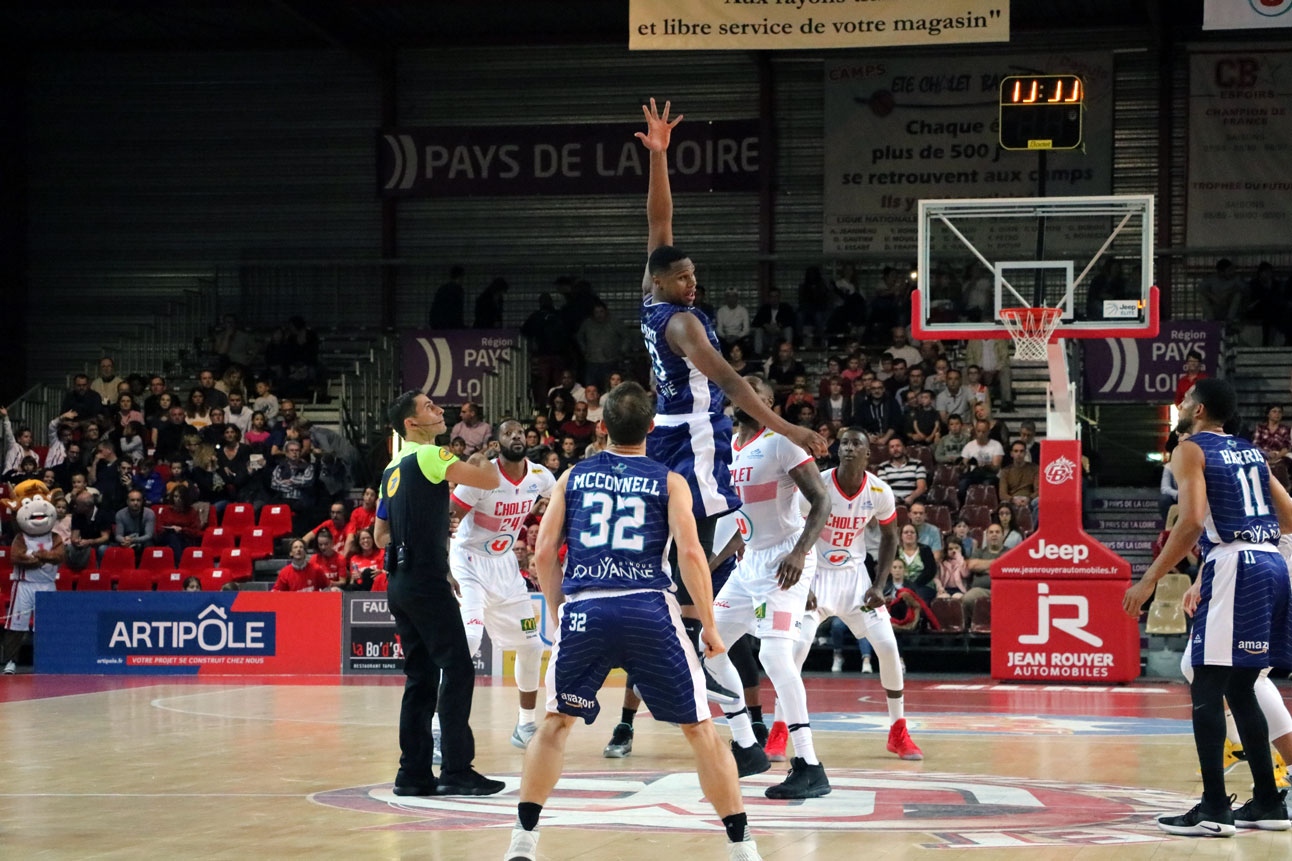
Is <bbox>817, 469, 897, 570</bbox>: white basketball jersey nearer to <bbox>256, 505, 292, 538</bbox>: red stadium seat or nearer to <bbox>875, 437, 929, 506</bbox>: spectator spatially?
<bbox>875, 437, 929, 506</bbox>: spectator

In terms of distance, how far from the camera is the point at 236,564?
21.7 m

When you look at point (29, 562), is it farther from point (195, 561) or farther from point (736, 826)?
point (736, 826)

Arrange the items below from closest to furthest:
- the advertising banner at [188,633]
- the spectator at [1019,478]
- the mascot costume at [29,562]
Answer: the advertising banner at [188,633], the spectator at [1019,478], the mascot costume at [29,562]

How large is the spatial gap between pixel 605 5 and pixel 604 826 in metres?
21.5

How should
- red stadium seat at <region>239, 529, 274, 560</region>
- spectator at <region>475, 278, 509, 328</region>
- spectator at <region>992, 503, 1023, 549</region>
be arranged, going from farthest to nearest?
spectator at <region>475, 278, 509, 328</region> → red stadium seat at <region>239, 529, 274, 560</region> → spectator at <region>992, 503, 1023, 549</region>

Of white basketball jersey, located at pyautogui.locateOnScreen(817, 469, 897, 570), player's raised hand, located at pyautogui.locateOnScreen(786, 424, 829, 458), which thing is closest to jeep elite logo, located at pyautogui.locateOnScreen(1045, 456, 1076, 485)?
white basketball jersey, located at pyautogui.locateOnScreen(817, 469, 897, 570)

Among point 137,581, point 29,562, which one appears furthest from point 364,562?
point 29,562

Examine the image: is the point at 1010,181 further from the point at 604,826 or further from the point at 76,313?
the point at 604,826

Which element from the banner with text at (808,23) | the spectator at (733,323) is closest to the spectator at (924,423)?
the spectator at (733,323)

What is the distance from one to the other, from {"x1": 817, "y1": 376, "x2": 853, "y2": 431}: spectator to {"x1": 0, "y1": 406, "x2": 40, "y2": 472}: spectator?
11.0 metres

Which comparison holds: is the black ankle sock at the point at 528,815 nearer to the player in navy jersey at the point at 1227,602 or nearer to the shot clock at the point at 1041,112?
the player in navy jersey at the point at 1227,602

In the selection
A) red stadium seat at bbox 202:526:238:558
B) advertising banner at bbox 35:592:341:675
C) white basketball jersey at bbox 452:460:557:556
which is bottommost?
advertising banner at bbox 35:592:341:675

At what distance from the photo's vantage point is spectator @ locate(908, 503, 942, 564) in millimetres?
19156

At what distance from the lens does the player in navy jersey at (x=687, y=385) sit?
8102mm
